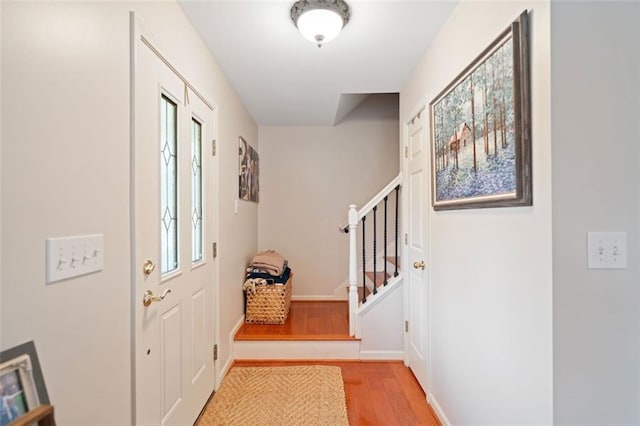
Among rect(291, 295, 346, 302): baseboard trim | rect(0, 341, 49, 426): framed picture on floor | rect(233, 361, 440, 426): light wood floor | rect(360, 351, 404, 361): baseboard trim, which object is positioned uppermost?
rect(0, 341, 49, 426): framed picture on floor

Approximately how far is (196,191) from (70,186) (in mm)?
1054

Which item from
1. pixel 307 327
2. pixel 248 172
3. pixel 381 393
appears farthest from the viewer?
pixel 248 172

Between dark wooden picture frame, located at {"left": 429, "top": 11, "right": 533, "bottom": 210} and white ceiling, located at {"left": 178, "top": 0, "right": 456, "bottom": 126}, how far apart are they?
47 cm

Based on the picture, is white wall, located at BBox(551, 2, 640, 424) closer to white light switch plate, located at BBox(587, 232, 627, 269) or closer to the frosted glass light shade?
white light switch plate, located at BBox(587, 232, 627, 269)

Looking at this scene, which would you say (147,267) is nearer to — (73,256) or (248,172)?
(73,256)

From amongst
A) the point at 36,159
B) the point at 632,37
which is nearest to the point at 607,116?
the point at 632,37

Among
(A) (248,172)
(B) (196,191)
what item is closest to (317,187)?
(A) (248,172)

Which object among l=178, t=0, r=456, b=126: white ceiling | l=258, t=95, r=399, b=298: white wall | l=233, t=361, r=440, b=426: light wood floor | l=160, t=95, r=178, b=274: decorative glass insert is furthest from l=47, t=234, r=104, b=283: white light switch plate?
l=258, t=95, r=399, b=298: white wall

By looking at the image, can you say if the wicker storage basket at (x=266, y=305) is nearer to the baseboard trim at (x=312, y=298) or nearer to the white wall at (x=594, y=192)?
the baseboard trim at (x=312, y=298)

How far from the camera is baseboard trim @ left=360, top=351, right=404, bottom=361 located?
274 centimetres

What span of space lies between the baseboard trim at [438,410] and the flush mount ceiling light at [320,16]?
87.4 inches

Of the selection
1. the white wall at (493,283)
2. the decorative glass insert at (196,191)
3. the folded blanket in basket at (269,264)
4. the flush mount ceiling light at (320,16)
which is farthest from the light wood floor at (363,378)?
the flush mount ceiling light at (320,16)

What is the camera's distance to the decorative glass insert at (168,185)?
1568 mm

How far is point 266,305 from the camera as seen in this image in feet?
10.2
